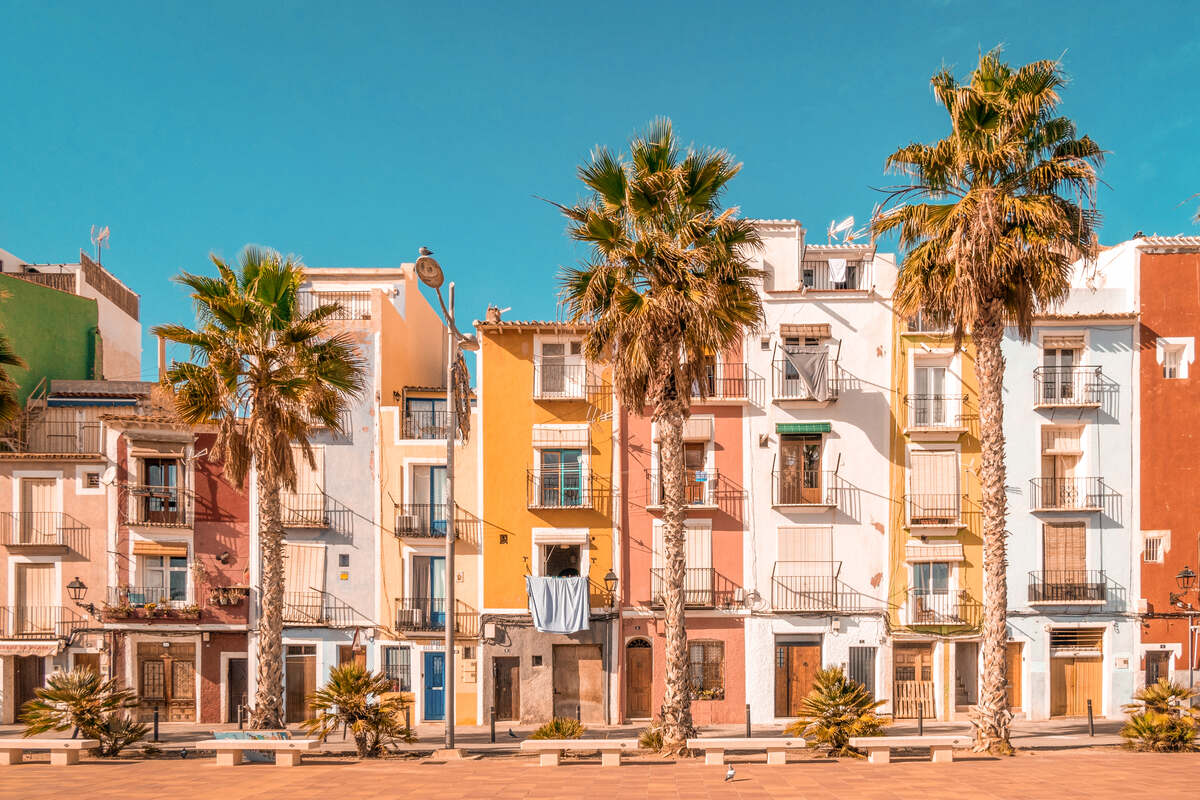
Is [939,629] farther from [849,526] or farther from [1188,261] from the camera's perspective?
[1188,261]

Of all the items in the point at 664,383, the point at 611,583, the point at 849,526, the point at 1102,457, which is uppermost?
the point at 664,383

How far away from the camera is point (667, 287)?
19.1m

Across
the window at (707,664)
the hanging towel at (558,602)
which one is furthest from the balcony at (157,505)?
the window at (707,664)

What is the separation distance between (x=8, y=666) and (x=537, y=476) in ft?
60.1

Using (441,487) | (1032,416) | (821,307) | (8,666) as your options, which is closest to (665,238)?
(821,307)

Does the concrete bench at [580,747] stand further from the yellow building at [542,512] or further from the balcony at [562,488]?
the balcony at [562,488]

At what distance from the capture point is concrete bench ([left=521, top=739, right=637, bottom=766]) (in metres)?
18.3

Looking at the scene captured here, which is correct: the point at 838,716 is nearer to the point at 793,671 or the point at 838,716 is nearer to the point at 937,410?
the point at 793,671

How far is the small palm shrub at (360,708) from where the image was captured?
1970cm

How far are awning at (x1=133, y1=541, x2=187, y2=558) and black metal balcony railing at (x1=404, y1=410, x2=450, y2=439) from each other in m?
8.17

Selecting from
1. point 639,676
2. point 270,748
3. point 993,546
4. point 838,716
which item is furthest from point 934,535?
point 270,748

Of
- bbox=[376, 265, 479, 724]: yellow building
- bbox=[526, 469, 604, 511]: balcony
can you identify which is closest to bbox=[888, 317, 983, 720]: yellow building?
bbox=[526, 469, 604, 511]: balcony

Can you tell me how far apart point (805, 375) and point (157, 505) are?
21.6m

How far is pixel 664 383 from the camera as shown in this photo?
1942cm
